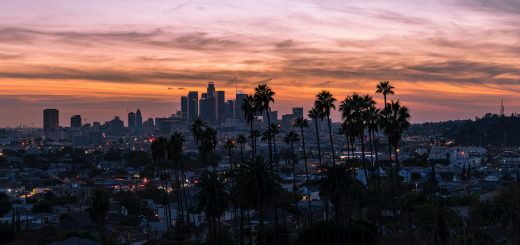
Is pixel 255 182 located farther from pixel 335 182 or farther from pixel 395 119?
pixel 395 119

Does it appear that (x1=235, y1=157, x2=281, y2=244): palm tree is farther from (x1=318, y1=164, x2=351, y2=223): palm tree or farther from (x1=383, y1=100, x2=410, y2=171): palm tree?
(x1=383, y1=100, x2=410, y2=171): palm tree

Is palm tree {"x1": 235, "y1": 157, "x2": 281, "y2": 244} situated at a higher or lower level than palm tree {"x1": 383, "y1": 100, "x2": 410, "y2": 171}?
lower

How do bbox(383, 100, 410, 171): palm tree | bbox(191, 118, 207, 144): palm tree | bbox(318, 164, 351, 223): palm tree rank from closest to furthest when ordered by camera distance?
bbox(318, 164, 351, 223): palm tree < bbox(383, 100, 410, 171): palm tree < bbox(191, 118, 207, 144): palm tree

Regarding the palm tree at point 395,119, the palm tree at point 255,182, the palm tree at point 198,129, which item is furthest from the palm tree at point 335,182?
the palm tree at point 198,129

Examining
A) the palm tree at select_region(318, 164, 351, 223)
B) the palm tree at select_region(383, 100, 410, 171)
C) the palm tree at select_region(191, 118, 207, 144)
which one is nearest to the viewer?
the palm tree at select_region(318, 164, 351, 223)

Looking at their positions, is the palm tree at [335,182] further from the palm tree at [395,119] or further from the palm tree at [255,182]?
the palm tree at [395,119]

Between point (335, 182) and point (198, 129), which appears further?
point (198, 129)

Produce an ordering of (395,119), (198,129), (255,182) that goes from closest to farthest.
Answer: (255,182), (395,119), (198,129)

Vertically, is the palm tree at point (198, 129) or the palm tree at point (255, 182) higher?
the palm tree at point (198, 129)

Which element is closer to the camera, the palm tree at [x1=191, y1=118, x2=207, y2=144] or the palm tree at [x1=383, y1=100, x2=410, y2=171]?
the palm tree at [x1=383, y1=100, x2=410, y2=171]

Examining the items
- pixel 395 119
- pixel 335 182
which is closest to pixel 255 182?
pixel 335 182

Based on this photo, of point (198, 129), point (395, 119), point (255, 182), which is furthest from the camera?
point (198, 129)

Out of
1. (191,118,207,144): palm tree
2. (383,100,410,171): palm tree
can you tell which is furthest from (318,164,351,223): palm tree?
(191,118,207,144): palm tree
